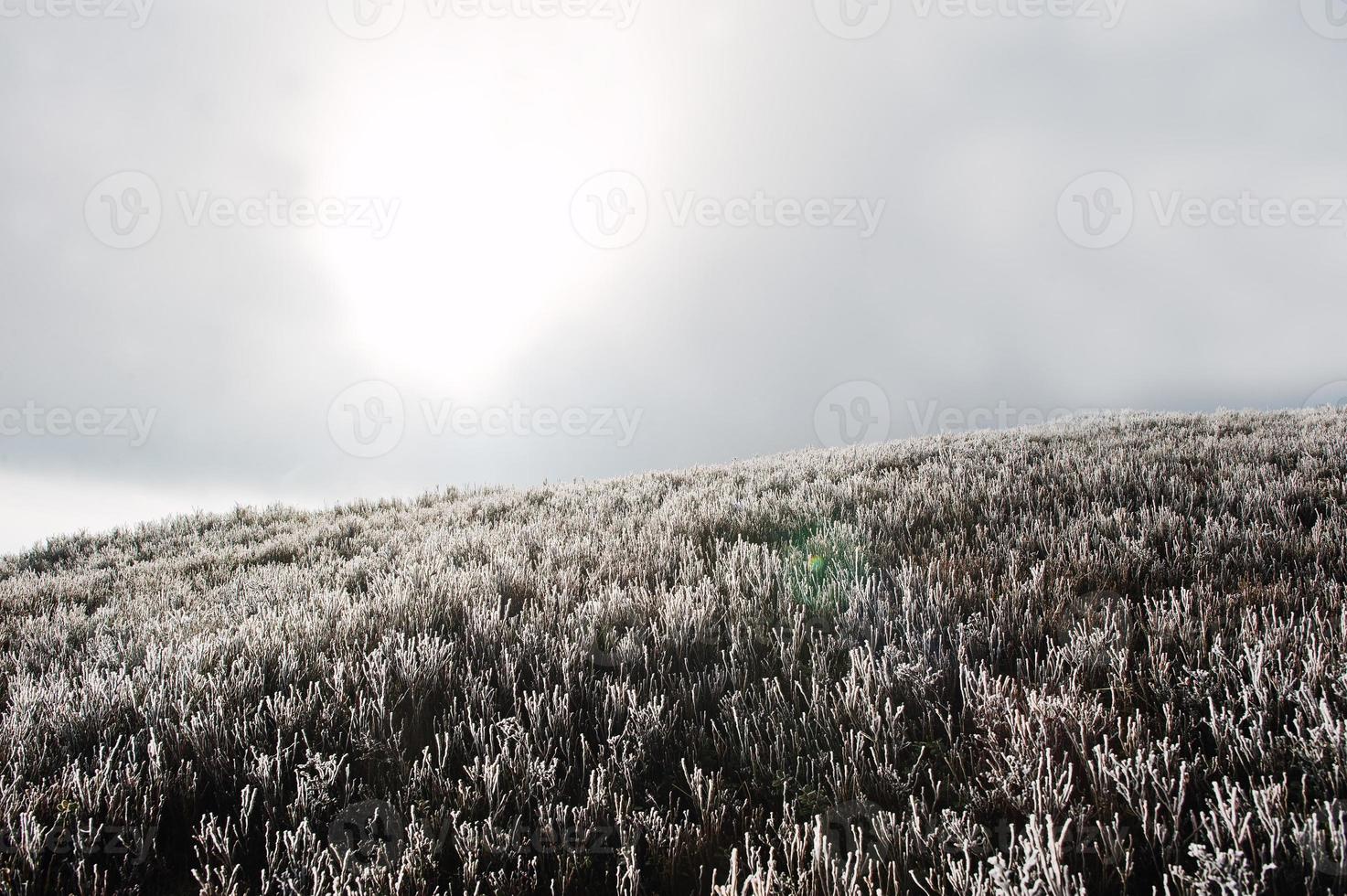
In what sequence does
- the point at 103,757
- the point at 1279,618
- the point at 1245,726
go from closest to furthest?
the point at 1245,726 → the point at 103,757 → the point at 1279,618


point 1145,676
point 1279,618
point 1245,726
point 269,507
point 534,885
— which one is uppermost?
point 269,507

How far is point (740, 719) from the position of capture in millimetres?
2328

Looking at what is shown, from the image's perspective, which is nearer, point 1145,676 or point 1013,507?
point 1145,676

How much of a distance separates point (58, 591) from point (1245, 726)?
873 centimetres

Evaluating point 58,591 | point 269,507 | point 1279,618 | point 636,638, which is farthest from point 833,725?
point 269,507

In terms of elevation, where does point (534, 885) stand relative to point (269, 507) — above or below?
below

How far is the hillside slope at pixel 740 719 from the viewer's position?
65.7 inches

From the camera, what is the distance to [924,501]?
5.40m

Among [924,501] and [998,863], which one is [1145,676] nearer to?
[998,863]

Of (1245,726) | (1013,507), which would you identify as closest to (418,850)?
(1245,726)

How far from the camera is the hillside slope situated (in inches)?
65.7

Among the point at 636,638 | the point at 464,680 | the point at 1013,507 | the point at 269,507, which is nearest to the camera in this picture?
the point at 464,680

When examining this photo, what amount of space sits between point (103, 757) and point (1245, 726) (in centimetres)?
421

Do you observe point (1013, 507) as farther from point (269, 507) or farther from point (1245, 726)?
point (269, 507)
